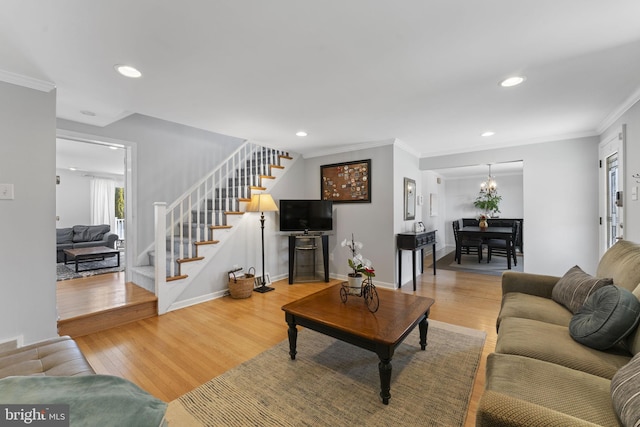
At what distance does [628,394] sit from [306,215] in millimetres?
3800

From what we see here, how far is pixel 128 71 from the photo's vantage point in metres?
2.05

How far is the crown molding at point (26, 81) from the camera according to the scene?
206 cm

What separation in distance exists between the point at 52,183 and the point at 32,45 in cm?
108

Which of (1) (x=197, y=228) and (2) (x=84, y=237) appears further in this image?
(2) (x=84, y=237)

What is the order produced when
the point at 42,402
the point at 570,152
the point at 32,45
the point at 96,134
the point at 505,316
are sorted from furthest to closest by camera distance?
1. the point at 570,152
2. the point at 96,134
3. the point at 505,316
4. the point at 32,45
5. the point at 42,402

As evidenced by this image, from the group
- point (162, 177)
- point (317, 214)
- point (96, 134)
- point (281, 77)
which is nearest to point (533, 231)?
point (317, 214)

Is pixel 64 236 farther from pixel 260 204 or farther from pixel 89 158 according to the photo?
pixel 260 204

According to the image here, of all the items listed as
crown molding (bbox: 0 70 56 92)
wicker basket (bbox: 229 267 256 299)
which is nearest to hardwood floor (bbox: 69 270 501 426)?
wicker basket (bbox: 229 267 256 299)

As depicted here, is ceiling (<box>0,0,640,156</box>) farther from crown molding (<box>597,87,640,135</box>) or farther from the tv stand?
the tv stand

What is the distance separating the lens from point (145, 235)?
154 inches

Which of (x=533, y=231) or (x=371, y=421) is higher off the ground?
(x=533, y=231)

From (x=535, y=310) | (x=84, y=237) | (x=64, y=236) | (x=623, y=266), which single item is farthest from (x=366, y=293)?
(x=64, y=236)

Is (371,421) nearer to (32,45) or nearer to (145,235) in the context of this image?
(32,45)

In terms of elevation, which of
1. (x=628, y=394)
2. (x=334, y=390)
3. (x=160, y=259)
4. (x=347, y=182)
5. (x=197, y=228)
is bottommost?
(x=334, y=390)
